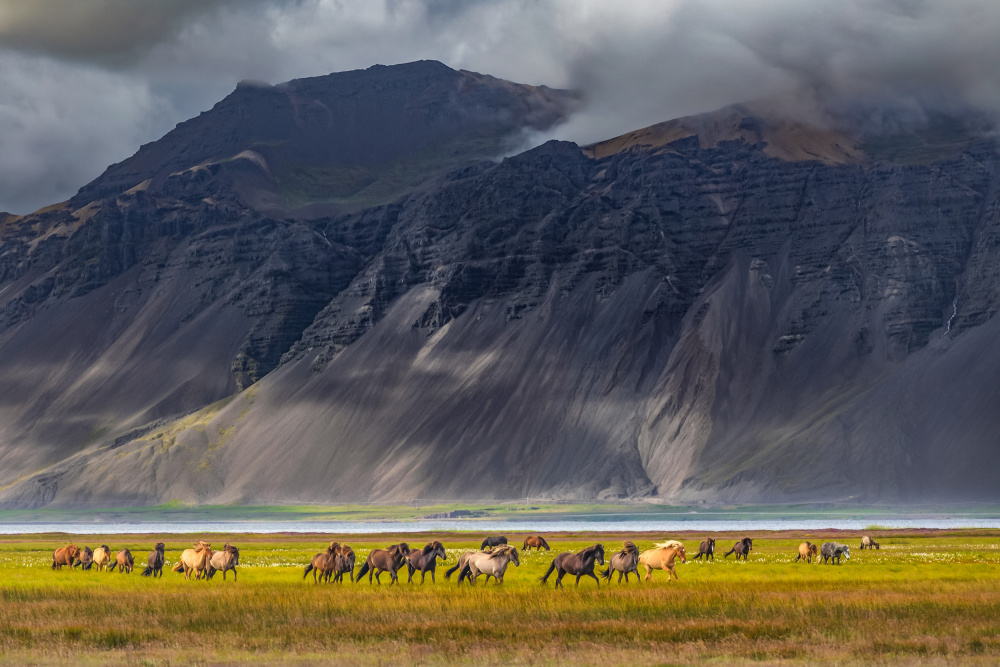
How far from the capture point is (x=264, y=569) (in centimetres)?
6028

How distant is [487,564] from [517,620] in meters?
9.93

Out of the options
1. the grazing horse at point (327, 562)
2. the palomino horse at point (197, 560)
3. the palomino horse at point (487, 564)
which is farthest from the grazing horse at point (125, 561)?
the palomino horse at point (487, 564)

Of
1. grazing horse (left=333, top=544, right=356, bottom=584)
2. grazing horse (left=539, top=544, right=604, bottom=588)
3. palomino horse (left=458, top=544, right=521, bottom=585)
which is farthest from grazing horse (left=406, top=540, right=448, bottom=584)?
grazing horse (left=539, top=544, right=604, bottom=588)

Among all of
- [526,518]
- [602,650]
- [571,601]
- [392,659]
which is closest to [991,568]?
[571,601]

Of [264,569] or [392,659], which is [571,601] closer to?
[392,659]

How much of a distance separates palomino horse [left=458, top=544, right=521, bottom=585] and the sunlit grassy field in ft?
3.03

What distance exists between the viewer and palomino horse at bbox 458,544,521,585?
148ft

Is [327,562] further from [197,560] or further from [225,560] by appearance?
[197,560]

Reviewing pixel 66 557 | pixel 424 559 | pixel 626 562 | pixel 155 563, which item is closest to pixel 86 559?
pixel 66 557

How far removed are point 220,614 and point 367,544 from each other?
177ft

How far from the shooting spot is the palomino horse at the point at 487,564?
148 ft

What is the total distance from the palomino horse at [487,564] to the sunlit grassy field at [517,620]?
92cm

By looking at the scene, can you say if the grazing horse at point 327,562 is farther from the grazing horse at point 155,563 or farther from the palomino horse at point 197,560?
the grazing horse at point 155,563

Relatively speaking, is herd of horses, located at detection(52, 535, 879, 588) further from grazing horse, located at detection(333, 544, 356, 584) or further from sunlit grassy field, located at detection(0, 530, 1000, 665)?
sunlit grassy field, located at detection(0, 530, 1000, 665)
